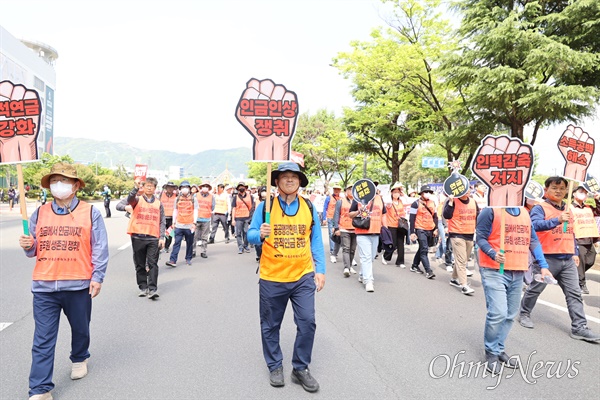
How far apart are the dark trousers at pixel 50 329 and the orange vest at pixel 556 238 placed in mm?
5056

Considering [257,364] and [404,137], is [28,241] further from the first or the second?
Result: [404,137]

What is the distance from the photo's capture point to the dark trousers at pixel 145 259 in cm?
645

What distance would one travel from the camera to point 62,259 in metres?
3.42

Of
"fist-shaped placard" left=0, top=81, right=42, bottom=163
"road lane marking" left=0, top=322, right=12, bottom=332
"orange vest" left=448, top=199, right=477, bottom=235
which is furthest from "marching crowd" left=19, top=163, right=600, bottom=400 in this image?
"orange vest" left=448, top=199, right=477, bottom=235

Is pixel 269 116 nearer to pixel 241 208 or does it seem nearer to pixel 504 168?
pixel 504 168

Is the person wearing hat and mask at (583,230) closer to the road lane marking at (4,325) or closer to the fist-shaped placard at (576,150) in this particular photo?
the fist-shaped placard at (576,150)

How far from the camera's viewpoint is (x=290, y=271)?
3561 mm

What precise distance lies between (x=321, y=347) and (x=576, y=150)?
13.3ft

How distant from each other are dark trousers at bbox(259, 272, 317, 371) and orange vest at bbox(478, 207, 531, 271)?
1925 millimetres

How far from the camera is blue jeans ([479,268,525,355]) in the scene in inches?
158

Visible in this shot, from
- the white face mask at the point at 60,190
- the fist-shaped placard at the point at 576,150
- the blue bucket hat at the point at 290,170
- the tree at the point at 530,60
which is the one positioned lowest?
the white face mask at the point at 60,190

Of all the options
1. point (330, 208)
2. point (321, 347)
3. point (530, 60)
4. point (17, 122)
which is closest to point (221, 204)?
point (330, 208)

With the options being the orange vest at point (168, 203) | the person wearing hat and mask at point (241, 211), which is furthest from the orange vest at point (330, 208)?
the orange vest at point (168, 203)

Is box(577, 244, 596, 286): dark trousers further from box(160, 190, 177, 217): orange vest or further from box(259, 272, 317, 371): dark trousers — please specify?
box(160, 190, 177, 217): orange vest
